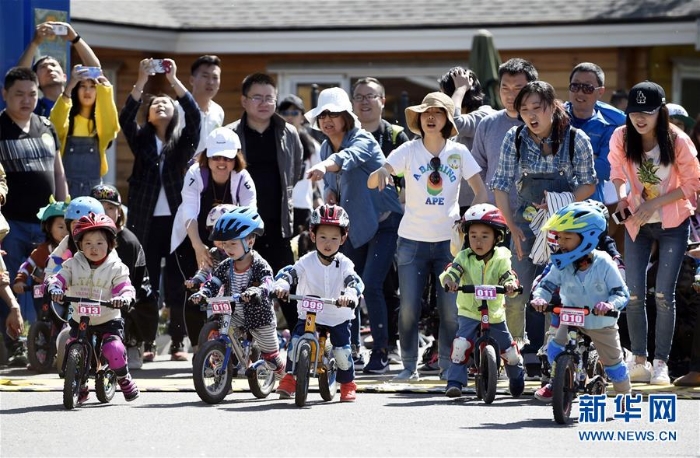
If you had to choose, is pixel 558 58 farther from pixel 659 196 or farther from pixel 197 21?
pixel 659 196

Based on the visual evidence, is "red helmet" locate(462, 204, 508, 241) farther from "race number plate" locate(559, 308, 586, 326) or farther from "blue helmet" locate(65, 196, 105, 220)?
"blue helmet" locate(65, 196, 105, 220)

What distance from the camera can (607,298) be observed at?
9617 mm

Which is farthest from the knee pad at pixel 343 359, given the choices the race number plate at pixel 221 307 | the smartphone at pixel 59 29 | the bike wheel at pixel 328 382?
the smartphone at pixel 59 29

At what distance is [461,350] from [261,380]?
1444mm

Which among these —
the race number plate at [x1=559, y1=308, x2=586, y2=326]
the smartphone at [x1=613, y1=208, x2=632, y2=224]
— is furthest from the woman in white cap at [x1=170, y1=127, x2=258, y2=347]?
the race number plate at [x1=559, y1=308, x2=586, y2=326]

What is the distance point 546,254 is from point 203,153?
2998 mm

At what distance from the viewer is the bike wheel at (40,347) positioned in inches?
484

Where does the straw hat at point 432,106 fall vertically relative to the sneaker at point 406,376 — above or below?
above

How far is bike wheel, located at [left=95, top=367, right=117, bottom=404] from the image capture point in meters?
10.3

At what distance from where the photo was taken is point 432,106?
11.3 meters

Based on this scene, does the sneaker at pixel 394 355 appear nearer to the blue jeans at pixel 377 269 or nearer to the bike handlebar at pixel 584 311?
the blue jeans at pixel 377 269

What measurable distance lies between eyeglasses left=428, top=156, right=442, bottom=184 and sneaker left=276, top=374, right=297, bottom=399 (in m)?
1.95

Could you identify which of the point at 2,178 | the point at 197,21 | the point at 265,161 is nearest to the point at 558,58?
the point at 197,21

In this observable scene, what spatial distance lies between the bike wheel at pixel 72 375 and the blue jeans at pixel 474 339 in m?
2.54
